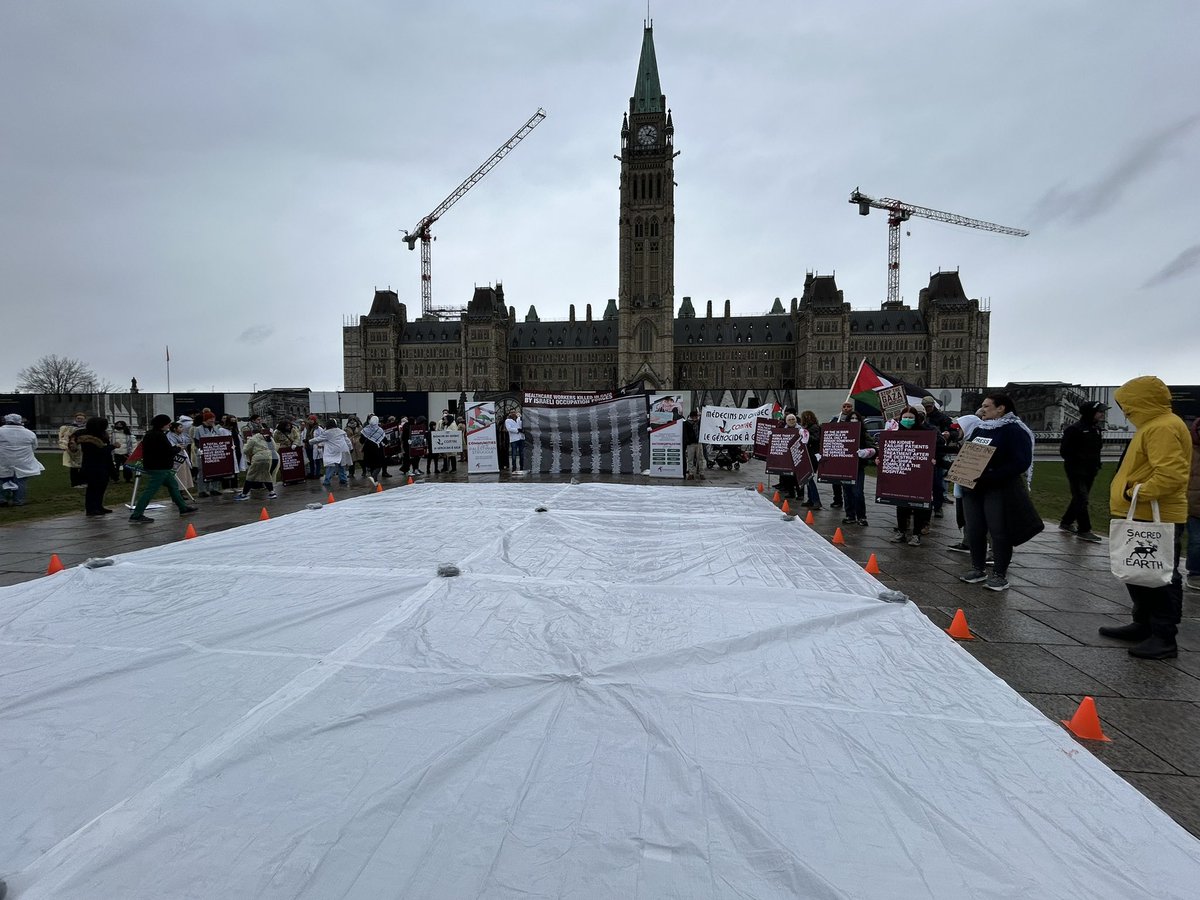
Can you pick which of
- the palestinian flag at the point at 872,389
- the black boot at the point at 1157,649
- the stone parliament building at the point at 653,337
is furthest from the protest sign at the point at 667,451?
the stone parliament building at the point at 653,337

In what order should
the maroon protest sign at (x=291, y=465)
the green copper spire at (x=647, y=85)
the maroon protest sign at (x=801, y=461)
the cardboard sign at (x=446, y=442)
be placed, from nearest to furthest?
the maroon protest sign at (x=801, y=461) < the maroon protest sign at (x=291, y=465) < the cardboard sign at (x=446, y=442) < the green copper spire at (x=647, y=85)

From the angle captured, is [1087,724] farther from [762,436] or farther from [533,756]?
[762,436]

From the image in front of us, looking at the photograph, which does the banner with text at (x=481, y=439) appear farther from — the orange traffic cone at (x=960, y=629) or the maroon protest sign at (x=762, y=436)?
the orange traffic cone at (x=960, y=629)

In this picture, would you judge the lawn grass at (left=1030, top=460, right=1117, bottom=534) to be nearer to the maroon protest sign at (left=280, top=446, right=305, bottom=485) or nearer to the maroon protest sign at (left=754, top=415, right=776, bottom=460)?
the maroon protest sign at (left=754, top=415, right=776, bottom=460)

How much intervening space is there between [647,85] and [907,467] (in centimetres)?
10549

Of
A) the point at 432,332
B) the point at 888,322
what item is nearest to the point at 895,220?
the point at 888,322

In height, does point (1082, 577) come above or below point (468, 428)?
below

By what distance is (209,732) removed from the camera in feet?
7.06

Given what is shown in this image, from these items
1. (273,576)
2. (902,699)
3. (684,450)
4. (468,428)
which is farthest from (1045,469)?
(273,576)

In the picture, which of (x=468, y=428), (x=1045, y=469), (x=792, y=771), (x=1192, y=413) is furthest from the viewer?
(x=1192, y=413)

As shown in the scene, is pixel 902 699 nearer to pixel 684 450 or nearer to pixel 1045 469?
pixel 684 450

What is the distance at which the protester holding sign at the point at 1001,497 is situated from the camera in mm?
4824

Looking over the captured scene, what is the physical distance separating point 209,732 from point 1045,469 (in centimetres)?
2419

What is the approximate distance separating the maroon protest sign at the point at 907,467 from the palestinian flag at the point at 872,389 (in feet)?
6.49
